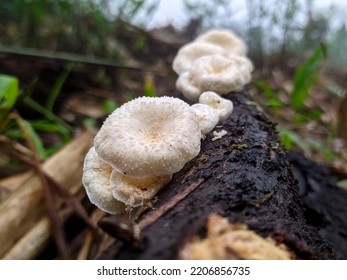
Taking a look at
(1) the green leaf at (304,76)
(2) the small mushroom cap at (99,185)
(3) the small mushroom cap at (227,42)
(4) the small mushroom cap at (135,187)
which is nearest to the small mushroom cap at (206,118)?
(4) the small mushroom cap at (135,187)

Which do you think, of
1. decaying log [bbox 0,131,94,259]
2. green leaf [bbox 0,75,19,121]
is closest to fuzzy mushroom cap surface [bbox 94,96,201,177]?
decaying log [bbox 0,131,94,259]

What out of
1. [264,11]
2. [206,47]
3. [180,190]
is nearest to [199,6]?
[264,11]

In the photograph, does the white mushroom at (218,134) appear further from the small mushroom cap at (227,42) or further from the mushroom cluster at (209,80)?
the small mushroom cap at (227,42)

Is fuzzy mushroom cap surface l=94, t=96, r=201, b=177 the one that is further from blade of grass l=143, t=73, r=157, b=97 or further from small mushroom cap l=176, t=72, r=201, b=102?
blade of grass l=143, t=73, r=157, b=97

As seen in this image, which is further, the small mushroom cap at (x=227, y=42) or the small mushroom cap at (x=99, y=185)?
the small mushroom cap at (x=227, y=42)

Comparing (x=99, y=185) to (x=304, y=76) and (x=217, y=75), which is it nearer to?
(x=217, y=75)
